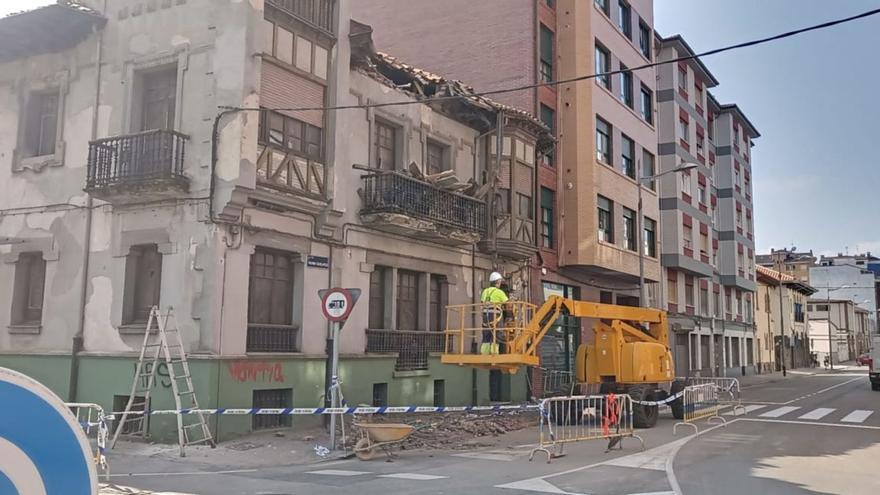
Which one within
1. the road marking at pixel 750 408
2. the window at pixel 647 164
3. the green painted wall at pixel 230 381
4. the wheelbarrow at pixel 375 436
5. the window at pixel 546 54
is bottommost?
the road marking at pixel 750 408

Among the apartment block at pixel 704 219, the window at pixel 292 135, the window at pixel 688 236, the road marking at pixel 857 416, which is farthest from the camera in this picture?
the window at pixel 688 236

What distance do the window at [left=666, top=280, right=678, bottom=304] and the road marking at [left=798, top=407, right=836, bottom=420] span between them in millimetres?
14847

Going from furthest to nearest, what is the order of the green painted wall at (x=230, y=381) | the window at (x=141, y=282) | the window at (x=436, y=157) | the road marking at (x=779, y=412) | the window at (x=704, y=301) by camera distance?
the window at (x=704, y=301) → the road marking at (x=779, y=412) → the window at (x=436, y=157) → the window at (x=141, y=282) → the green painted wall at (x=230, y=381)

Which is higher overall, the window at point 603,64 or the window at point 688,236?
the window at point 603,64

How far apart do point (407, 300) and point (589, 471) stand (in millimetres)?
9435

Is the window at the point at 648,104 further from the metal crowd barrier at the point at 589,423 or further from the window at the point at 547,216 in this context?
the metal crowd barrier at the point at 589,423

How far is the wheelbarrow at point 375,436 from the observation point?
40.6ft

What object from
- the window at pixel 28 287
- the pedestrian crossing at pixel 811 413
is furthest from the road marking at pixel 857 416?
the window at pixel 28 287

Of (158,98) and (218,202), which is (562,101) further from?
(218,202)

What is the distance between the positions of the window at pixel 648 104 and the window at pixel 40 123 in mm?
24369

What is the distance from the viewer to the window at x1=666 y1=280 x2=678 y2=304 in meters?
39.2

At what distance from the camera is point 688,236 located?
4181 cm

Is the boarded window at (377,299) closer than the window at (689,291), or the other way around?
the boarded window at (377,299)

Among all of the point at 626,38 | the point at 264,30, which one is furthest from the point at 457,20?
the point at 264,30
